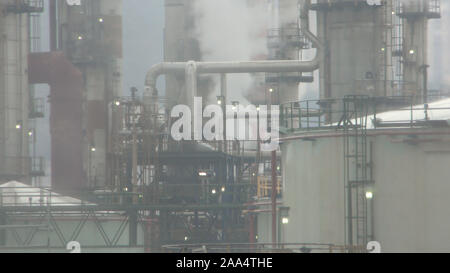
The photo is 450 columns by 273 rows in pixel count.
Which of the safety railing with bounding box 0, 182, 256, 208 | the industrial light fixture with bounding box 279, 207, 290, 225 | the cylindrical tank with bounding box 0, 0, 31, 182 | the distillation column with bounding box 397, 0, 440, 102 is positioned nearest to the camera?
the industrial light fixture with bounding box 279, 207, 290, 225

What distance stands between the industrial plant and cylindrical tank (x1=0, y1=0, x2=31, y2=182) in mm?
80

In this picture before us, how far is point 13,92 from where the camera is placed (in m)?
61.3

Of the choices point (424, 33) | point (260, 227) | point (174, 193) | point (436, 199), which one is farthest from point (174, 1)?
point (436, 199)

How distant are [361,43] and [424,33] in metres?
15.8

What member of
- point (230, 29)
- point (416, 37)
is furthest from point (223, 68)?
point (230, 29)

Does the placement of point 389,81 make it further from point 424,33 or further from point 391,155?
point 391,155

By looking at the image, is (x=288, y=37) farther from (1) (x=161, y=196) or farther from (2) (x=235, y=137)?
(1) (x=161, y=196)

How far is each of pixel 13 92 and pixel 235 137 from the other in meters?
12.8

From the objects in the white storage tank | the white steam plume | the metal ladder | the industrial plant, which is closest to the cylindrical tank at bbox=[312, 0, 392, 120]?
the industrial plant

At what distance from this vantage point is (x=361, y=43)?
2032 inches

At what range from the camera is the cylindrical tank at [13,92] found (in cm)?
5984

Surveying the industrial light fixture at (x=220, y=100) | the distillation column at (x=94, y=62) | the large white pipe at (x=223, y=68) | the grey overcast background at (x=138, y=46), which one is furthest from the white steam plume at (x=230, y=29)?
the grey overcast background at (x=138, y=46)

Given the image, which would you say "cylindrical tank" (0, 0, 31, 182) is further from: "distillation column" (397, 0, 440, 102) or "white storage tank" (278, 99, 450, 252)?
"white storage tank" (278, 99, 450, 252)

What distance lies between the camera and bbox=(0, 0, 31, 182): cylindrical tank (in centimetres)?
5984
